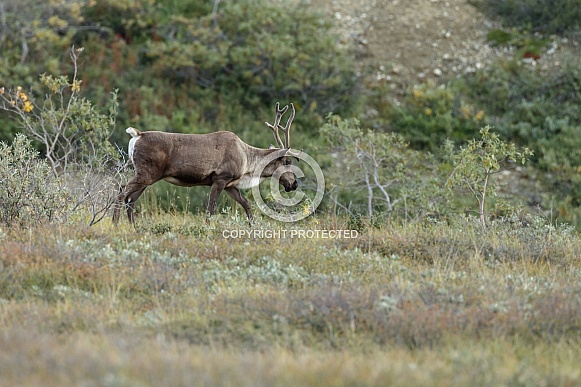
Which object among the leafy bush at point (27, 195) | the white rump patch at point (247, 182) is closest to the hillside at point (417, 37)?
the white rump patch at point (247, 182)

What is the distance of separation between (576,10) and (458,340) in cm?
1777

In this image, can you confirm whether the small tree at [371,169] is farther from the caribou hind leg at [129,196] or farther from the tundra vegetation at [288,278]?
the caribou hind leg at [129,196]

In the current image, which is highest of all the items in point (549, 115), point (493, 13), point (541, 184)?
point (493, 13)

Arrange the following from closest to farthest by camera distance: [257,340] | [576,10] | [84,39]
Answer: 1. [257,340]
2. [84,39]
3. [576,10]

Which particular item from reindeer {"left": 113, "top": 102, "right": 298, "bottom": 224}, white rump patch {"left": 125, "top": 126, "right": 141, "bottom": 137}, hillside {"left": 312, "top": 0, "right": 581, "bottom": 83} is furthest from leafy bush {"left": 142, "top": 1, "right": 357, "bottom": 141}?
white rump patch {"left": 125, "top": 126, "right": 141, "bottom": 137}

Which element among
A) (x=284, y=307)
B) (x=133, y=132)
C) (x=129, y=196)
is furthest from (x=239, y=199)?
(x=284, y=307)

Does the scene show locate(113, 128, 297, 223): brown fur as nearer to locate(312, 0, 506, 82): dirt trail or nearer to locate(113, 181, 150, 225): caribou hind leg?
locate(113, 181, 150, 225): caribou hind leg

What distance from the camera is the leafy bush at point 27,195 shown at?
954cm

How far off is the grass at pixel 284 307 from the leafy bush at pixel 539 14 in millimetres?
13548

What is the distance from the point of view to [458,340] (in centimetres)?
644

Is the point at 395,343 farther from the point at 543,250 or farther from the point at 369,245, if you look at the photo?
the point at 543,250

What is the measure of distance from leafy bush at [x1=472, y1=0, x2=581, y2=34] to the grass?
13.5 meters

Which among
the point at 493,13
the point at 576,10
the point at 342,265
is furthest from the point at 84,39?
the point at 342,265

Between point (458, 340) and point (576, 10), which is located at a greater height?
point (576, 10)
